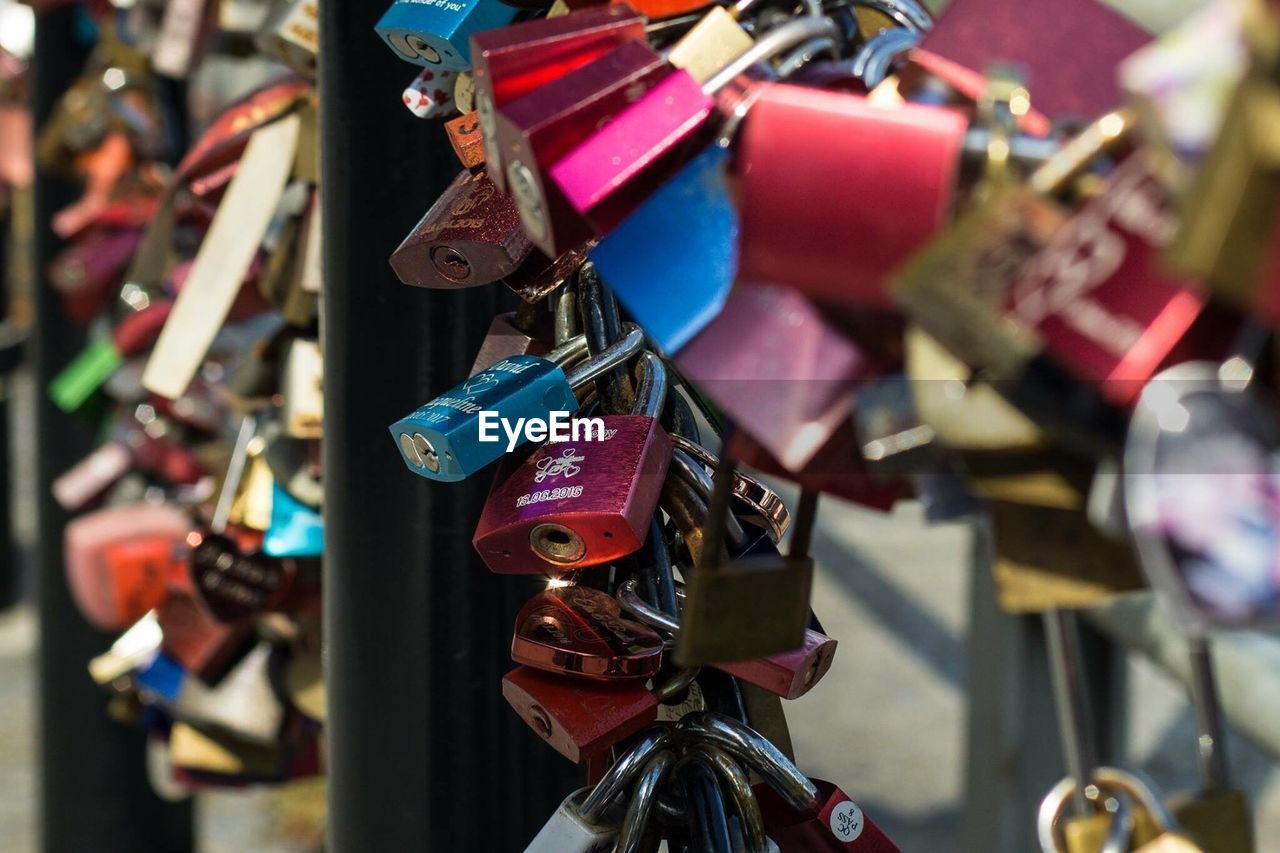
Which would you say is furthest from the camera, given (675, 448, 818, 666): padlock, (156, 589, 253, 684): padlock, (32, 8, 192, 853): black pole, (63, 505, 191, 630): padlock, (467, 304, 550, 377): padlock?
(32, 8, 192, 853): black pole

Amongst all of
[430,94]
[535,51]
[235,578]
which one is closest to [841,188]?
[535,51]

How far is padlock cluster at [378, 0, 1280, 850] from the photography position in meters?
0.36

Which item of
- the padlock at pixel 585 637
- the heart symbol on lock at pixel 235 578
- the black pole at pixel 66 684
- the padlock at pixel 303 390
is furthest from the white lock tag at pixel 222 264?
the black pole at pixel 66 684

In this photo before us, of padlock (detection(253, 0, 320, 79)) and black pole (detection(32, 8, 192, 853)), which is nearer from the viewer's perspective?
padlock (detection(253, 0, 320, 79))

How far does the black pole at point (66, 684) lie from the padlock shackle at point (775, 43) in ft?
5.34

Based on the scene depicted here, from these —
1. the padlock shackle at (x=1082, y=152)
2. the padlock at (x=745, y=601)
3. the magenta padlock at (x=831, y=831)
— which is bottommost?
the magenta padlock at (x=831, y=831)

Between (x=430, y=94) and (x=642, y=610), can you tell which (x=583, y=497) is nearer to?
(x=642, y=610)

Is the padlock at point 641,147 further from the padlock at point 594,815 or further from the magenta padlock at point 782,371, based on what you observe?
the padlock at point 594,815

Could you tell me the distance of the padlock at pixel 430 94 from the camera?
0.74 metres

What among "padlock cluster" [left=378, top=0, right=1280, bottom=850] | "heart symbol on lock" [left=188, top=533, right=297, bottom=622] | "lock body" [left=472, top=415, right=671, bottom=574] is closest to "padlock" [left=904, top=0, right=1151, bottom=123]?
"padlock cluster" [left=378, top=0, right=1280, bottom=850]

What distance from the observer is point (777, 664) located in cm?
65

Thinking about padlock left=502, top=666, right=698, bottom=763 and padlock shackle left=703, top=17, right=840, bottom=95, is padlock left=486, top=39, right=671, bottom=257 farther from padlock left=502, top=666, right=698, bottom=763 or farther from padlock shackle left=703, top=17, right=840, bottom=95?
padlock left=502, top=666, right=698, bottom=763

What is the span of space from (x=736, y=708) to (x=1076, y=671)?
0.25 m

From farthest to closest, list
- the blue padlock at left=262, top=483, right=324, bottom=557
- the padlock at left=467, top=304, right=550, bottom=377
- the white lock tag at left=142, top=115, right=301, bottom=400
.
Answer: the blue padlock at left=262, top=483, right=324, bottom=557, the white lock tag at left=142, top=115, right=301, bottom=400, the padlock at left=467, top=304, right=550, bottom=377
